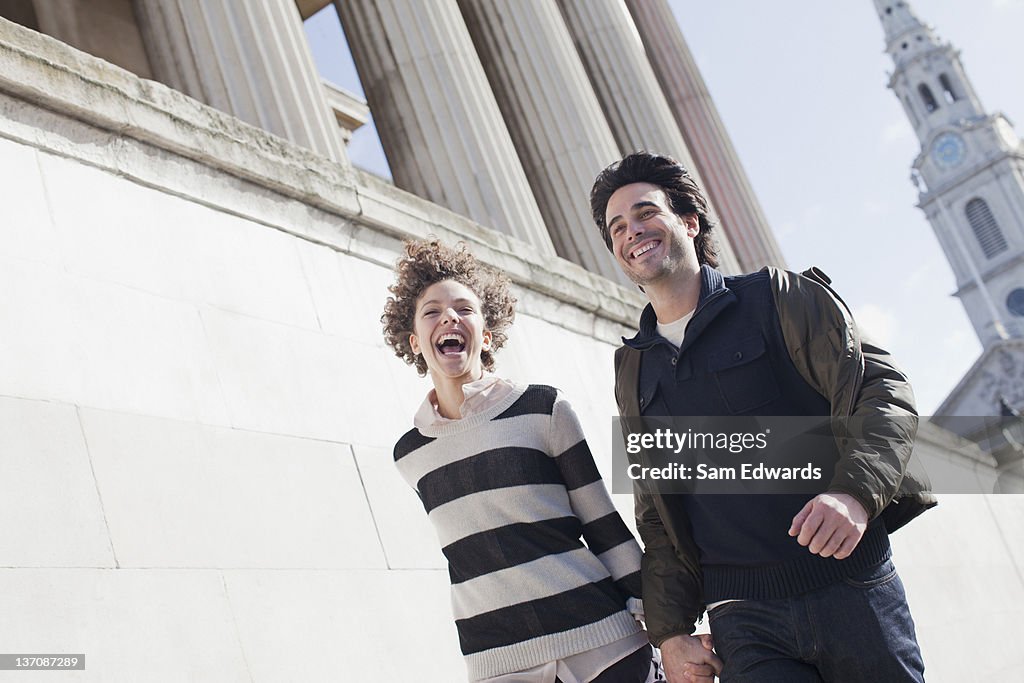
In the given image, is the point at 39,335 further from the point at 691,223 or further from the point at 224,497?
the point at 691,223

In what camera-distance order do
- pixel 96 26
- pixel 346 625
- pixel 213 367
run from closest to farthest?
pixel 346 625 < pixel 213 367 < pixel 96 26

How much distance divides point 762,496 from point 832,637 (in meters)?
0.43

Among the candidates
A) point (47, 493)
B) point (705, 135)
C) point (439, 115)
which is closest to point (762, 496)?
point (47, 493)

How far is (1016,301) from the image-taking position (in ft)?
337

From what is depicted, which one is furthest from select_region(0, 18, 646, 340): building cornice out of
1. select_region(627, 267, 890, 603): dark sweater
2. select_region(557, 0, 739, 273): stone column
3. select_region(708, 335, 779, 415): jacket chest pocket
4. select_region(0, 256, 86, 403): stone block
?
select_region(557, 0, 739, 273): stone column

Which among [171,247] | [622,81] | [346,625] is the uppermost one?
[622,81]

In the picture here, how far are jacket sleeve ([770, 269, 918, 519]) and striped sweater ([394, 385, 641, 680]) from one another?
2.52 ft

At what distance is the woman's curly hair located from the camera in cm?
358

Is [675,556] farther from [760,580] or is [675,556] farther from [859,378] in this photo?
[859,378]

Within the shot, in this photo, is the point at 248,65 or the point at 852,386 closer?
the point at 852,386

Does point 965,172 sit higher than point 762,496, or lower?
higher

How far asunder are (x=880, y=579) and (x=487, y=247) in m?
4.84

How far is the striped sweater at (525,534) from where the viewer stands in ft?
9.89

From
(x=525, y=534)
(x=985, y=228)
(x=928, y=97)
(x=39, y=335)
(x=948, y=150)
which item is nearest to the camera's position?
(x=525, y=534)
